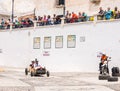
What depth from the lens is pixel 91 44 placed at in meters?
33.5

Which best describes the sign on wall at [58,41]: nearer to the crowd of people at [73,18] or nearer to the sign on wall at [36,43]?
the crowd of people at [73,18]

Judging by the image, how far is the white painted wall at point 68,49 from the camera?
32125 millimetres

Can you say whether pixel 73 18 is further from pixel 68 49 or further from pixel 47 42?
pixel 47 42

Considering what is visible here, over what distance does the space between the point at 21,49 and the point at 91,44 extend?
10.0 meters

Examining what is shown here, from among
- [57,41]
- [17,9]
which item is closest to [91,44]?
[57,41]

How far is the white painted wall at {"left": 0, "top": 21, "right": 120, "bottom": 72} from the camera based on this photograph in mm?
32125

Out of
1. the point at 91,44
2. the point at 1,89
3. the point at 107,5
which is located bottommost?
the point at 1,89

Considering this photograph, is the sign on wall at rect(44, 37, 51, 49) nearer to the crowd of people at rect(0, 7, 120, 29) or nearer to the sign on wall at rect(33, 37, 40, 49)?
the sign on wall at rect(33, 37, 40, 49)

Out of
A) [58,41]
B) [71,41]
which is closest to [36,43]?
[58,41]

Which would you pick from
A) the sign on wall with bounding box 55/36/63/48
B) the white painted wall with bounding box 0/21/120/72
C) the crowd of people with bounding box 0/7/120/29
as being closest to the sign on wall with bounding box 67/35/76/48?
the white painted wall with bounding box 0/21/120/72

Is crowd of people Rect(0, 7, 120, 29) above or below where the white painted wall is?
above

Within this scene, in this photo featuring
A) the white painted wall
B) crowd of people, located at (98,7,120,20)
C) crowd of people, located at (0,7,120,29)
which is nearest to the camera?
crowd of people, located at (98,7,120,20)

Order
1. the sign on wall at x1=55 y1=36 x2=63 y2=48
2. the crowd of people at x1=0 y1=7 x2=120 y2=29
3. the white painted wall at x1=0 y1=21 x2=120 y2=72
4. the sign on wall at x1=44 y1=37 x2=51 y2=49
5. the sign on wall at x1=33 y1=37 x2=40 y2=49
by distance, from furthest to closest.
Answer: the sign on wall at x1=33 y1=37 x2=40 y2=49 → the sign on wall at x1=44 y1=37 x2=51 y2=49 → the sign on wall at x1=55 y1=36 x2=63 y2=48 → the crowd of people at x1=0 y1=7 x2=120 y2=29 → the white painted wall at x1=0 y1=21 x2=120 y2=72

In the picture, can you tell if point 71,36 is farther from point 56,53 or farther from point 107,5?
point 107,5
